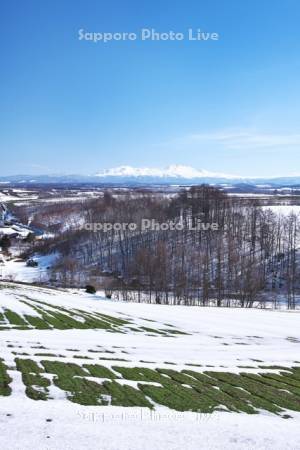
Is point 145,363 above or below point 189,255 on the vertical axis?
above

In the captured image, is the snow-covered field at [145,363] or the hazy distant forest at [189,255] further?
the hazy distant forest at [189,255]

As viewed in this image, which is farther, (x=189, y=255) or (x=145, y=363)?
(x=189, y=255)

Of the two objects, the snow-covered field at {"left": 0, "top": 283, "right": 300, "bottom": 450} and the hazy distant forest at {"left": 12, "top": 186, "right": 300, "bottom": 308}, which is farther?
the hazy distant forest at {"left": 12, "top": 186, "right": 300, "bottom": 308}

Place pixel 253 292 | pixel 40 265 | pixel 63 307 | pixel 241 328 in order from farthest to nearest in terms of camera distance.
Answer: pixel 40 265 < pixel 253 292 < pixel 63 307 < pixel 241 328

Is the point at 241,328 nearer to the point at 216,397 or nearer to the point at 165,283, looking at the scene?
the point at 216,397

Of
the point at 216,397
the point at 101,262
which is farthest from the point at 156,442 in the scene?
the point at 101,262
